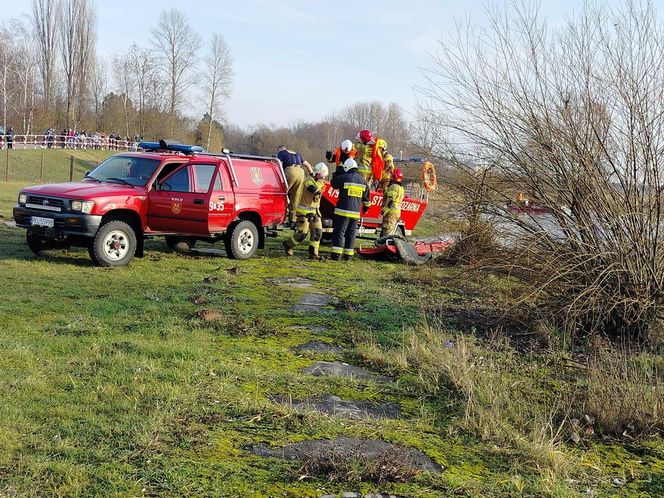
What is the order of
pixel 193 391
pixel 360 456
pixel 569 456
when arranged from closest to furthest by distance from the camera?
pixel 360 456, pixel 569 456, pixel 193 391

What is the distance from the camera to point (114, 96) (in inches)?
2704

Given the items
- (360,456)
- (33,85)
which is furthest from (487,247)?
(33,85)

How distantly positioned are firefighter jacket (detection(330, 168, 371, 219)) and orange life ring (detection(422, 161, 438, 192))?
Result: 2565 mm

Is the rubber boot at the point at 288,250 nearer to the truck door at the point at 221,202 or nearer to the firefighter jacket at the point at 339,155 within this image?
the truck door at the point at 221,202

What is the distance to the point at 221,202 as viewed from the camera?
11.4 metres

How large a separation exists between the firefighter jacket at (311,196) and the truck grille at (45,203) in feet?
14.8

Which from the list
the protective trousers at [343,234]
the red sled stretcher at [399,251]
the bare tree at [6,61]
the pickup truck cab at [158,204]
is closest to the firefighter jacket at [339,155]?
the pickup truck cab at [158,204]

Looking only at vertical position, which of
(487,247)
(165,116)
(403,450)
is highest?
(165,116)

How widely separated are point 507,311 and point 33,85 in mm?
65661

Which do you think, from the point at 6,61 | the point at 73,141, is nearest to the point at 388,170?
the point at 73,141

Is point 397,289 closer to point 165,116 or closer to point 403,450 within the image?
point 403,450

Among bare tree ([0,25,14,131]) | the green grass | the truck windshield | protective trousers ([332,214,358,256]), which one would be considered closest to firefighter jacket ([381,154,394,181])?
protective trousers ([332,214,358,256])

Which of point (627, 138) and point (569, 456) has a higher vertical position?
point (627, 138)

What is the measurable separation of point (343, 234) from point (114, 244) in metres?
4.32
